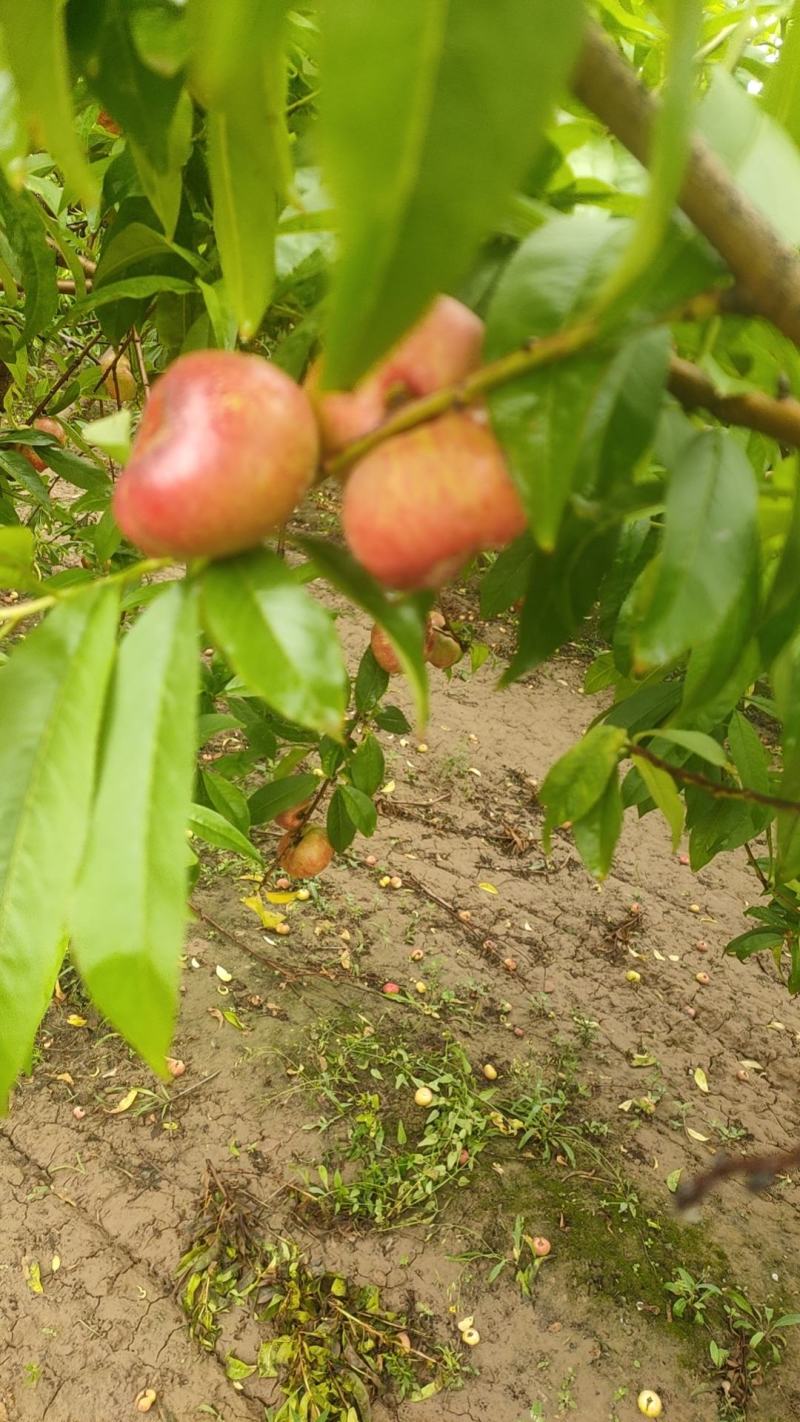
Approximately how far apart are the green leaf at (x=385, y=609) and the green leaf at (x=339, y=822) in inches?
46.5

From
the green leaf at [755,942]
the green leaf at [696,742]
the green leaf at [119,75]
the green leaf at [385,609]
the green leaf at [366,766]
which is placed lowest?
the green leaf at [755,942]

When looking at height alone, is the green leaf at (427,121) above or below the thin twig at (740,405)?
above

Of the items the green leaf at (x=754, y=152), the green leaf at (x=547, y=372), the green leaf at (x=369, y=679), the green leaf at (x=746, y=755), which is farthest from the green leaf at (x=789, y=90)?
the green leaf at (x=369, y=679)

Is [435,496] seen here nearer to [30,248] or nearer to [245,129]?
[245,129]

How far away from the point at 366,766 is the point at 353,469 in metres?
1.19

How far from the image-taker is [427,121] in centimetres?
22

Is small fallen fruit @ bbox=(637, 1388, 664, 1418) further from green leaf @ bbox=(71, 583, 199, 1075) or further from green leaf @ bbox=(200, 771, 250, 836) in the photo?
green leaf @ bbox=(71, 583, 199, 1075)

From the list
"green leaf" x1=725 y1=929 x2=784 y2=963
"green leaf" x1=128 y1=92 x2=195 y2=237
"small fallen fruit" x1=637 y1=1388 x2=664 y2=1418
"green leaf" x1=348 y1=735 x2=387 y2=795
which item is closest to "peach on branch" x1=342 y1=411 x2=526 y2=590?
"green leaf" x1=128 y1=92 x2=195 y2=237

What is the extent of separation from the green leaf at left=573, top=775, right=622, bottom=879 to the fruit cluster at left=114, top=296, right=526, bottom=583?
0.44 m

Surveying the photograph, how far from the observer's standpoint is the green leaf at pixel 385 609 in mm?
380

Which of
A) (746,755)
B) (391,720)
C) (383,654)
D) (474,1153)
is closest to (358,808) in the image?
(391,720)

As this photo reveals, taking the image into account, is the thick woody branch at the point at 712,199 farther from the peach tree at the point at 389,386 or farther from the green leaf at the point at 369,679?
the green leaf at the point at 369,679

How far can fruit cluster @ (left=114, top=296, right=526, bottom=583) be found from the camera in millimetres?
365

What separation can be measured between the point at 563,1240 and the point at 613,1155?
285 millimetres
